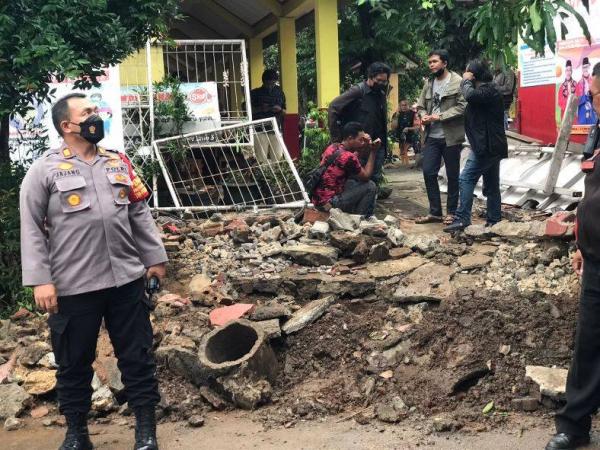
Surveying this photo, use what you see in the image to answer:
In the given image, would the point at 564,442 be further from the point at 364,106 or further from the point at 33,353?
the point at 364,106

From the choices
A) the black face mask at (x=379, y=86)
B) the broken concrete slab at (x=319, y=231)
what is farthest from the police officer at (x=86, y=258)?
the black face mask at (x=379, y=86)

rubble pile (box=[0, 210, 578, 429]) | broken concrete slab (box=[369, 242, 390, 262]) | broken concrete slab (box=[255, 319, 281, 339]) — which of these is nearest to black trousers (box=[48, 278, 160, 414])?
rubble pile (box=[0, 210, 578, 429])

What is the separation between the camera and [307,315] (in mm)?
5227

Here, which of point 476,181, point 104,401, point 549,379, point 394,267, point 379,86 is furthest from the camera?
point 379,86

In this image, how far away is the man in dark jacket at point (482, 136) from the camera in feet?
23.9

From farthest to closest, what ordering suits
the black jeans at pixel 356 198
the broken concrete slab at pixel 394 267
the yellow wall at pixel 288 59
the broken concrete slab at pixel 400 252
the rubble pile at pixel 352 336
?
1. the yellow wall at pixel 288 59
2. the black jeans at pixel 356 198
3. the broken concrete slab at pixel 400 252
4. the broken concrete slab at pixel 394 267
5. the rubble pile at pixel 352 336

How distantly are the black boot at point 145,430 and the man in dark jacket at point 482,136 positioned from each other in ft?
14.4

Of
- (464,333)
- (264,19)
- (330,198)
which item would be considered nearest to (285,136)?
(264,19)

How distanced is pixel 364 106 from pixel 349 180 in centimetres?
95

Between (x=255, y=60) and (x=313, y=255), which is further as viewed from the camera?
(x=255, y=60)

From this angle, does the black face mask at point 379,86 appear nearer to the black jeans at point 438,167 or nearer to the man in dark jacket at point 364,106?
the man in dark jacket at point 364,106

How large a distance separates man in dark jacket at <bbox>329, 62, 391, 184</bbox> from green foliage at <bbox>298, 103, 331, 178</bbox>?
55.5 inches

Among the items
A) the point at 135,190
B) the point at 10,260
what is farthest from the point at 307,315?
the point at 10,260

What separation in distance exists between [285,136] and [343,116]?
4998 mm
